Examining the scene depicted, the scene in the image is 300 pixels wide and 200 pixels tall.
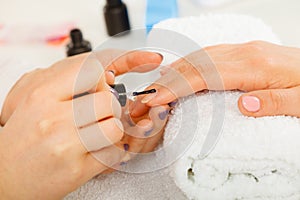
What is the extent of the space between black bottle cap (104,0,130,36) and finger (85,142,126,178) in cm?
43

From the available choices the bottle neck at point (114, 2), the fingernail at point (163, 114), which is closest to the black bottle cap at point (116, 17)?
the bottle neck at point (114, 2)

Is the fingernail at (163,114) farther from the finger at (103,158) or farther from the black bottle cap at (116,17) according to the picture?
the black bottle cap at (116,17)

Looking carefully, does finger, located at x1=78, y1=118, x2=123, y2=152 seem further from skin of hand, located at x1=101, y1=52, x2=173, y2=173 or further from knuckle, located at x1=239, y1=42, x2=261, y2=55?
knuckle, located at x1=239, y1=42, x2=261, y2=55

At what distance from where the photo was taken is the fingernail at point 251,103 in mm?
485

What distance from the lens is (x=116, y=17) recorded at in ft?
3.10

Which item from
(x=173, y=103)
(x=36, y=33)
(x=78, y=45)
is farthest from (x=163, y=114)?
(x=36, y=33)

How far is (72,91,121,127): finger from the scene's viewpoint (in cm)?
49

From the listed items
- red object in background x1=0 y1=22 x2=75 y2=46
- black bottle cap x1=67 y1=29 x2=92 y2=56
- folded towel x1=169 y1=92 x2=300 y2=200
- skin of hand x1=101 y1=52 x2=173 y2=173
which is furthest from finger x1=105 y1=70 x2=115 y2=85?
red object in background x1=0 y1=22 x2=75 y2=46

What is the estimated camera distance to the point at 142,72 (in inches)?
24.1

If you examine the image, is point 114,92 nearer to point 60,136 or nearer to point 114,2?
point 60,136

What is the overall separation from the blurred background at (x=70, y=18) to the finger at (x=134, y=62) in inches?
13.8

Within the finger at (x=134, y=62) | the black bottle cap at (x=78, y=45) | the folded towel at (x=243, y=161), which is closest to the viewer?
the folded towel at (x=243, y=161)

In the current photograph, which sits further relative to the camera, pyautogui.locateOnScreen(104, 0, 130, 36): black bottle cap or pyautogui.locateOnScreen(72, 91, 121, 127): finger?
pyautogui.locateOnScreen(104, 0, 130, 36): black bottle cap

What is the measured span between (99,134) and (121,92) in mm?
67
